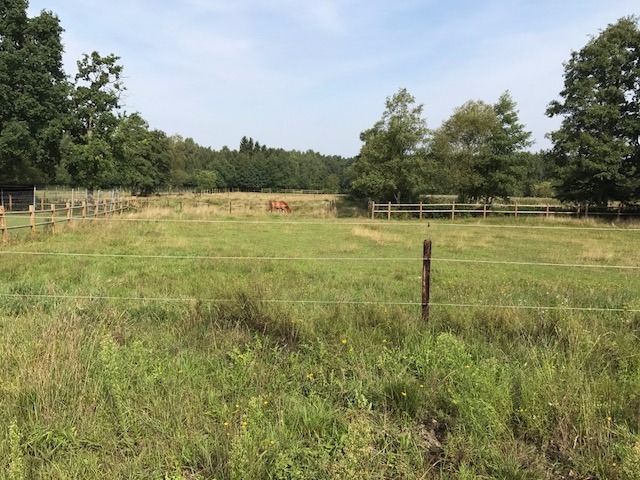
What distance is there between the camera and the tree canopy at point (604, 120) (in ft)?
91.2

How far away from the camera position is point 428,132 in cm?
3378

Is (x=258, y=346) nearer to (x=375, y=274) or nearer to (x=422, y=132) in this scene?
(x=375, y=274)

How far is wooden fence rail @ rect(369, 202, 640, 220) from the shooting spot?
29.4 m

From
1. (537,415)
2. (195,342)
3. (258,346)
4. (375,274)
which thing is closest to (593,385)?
(537,415)

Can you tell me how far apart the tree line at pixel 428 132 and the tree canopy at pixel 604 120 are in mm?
70

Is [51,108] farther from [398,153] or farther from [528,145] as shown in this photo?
[528,145]

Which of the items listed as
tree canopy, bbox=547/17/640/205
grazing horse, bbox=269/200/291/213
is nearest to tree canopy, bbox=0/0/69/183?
grazing horse, bbox=269/200/291/213

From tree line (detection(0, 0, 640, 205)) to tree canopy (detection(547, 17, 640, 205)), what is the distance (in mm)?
70

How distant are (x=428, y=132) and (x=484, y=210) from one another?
7.92m

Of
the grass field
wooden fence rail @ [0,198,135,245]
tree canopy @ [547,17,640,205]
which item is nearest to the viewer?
the grass field

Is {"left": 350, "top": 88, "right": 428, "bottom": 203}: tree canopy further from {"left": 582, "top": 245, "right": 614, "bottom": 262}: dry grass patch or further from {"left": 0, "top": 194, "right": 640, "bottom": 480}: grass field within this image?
{"left": 0, "top": 194, "right": 640, "bottom": 480}: grass field

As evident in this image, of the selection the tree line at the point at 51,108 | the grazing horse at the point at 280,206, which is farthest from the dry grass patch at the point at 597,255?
Result: the tree line at the point at 51,108

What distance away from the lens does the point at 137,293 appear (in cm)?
642

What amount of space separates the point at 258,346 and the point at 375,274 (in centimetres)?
618
